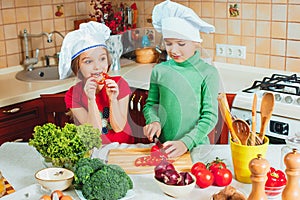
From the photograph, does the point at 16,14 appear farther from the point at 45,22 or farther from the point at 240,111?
the point at 240,111

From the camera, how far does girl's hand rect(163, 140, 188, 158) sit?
1.54m

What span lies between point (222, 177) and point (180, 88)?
0.30 m

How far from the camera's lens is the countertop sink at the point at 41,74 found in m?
3.12

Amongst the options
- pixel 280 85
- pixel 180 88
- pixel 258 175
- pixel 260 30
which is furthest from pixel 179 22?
pixel 260 30

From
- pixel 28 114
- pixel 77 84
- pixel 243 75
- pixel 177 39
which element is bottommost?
pixel 28 114

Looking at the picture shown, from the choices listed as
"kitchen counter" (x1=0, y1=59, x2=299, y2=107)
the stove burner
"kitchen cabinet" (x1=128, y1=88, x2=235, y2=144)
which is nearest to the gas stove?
the stove burner

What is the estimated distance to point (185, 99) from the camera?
1500mm

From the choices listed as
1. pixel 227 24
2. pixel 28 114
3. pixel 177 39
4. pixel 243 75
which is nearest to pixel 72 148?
pixel 177 39

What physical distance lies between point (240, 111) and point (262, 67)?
23.3 inches

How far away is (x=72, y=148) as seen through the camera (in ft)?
4.82

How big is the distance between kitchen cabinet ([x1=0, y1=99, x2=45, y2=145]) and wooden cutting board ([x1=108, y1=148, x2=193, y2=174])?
4.05 feet

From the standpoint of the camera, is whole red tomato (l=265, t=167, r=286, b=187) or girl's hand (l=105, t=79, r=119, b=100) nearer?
whole red tomato (l=265, t=167, r=286, b=187)

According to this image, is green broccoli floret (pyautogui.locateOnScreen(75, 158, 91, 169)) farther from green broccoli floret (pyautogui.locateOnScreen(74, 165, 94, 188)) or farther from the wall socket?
the wall socket

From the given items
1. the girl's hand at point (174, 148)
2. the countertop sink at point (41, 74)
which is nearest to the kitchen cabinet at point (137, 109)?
the girl's hand at point (174, 148)
